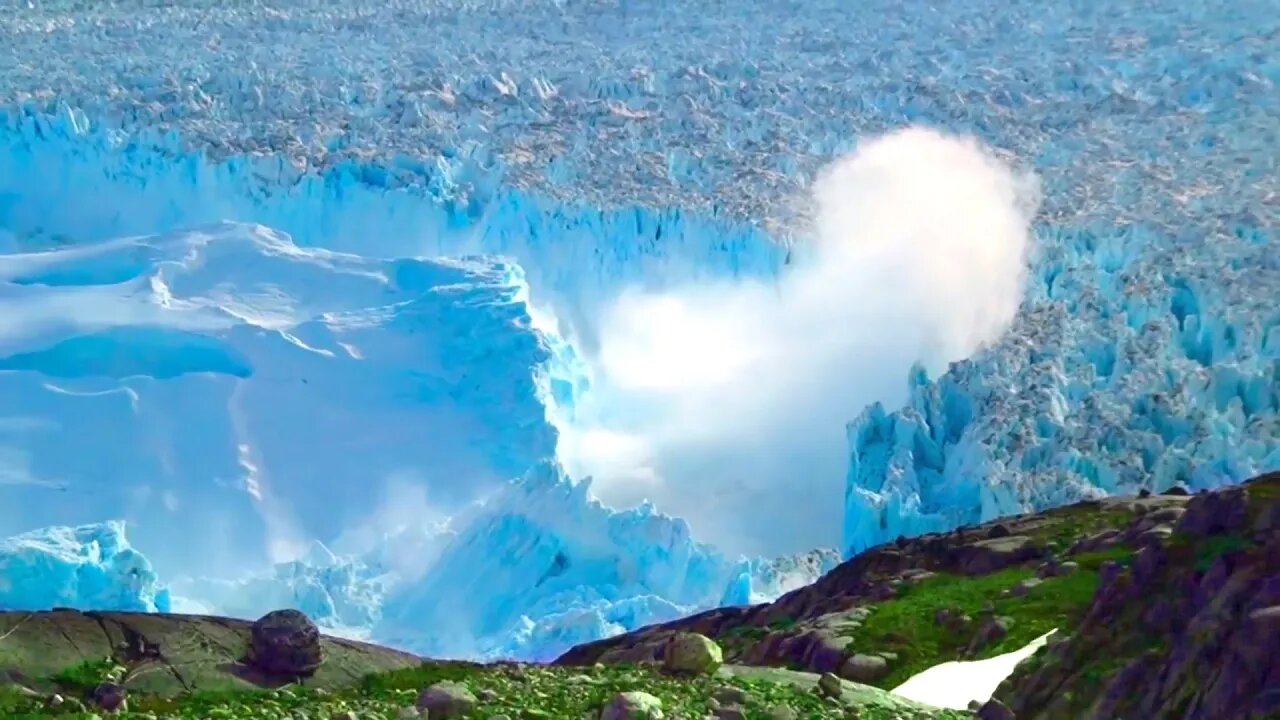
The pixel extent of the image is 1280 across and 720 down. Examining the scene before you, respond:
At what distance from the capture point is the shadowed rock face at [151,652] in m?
6.83

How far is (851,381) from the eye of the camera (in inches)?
818

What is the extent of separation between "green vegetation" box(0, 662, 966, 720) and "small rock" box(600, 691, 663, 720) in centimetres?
8

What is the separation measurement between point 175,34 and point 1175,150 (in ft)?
66.7

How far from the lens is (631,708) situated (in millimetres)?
6145

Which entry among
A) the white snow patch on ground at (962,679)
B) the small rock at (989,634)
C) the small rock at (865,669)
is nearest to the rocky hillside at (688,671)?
the white snow patch on ground at (962,679)

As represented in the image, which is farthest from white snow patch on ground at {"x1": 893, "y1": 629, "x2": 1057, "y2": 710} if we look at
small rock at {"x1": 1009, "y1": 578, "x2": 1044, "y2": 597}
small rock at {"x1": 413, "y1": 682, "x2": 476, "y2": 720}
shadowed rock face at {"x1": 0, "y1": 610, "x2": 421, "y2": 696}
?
small rock at {"x1": 413, "y1": 682, "x2": 476, "y2": 720}

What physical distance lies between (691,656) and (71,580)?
8.44 m

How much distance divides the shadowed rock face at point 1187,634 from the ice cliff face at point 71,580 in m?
8.57

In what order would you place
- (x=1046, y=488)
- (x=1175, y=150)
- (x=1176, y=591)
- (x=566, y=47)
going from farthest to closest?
(x=566, y=47) → (x=1175, y=150) → (x=1046, y=488) → (x=1176, y=591)

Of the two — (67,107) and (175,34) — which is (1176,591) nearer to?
(67,107)

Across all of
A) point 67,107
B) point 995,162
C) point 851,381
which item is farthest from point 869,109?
point 67,107

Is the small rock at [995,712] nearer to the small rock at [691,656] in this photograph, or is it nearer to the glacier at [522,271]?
the small rock at [691,656]

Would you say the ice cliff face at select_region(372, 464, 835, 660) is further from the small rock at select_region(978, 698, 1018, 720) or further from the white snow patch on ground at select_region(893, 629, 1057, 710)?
the small rock at select_region(978, 698, 1018, 720)

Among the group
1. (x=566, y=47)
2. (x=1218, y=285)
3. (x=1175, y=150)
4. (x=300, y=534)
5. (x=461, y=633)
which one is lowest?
(x=461, y=633)
